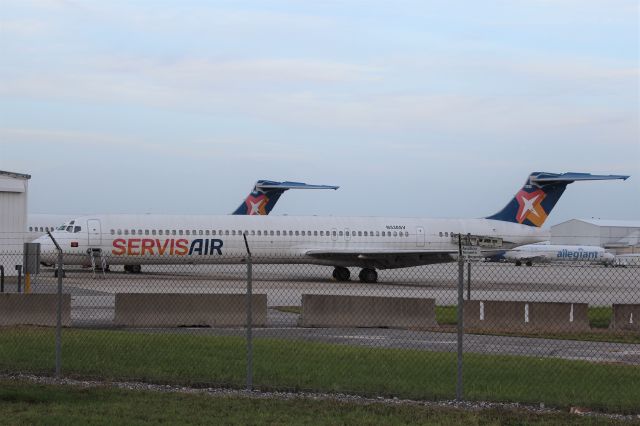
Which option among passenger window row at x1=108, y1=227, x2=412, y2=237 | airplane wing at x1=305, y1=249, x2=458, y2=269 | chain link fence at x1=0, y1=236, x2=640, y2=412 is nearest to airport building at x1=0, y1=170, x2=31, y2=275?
passenger window row at x1=108, y1=227, x2=412, y2=237

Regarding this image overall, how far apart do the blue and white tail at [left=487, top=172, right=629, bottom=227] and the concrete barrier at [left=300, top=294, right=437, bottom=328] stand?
1173 inches

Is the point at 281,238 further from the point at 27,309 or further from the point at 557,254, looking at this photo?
the point at 557,254

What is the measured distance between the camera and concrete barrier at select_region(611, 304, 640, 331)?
21031 mm

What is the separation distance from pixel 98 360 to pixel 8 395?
302cm

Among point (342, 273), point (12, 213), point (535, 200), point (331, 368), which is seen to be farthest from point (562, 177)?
point (331, 368)

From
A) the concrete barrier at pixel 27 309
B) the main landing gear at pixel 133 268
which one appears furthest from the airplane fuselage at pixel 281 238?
the concrete barrier at pixel 27 309

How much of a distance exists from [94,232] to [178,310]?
22705 mm

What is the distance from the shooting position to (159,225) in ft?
138

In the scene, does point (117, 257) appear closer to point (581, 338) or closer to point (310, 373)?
point (581, 338)

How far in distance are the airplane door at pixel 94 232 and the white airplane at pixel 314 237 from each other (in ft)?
0.14

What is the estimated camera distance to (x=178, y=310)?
19.7 meters

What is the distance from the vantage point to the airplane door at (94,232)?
41.2 metres

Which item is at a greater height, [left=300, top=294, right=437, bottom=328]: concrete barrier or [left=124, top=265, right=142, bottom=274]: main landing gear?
[left=124, top=265, right=142, bottom=274]: main landing gear

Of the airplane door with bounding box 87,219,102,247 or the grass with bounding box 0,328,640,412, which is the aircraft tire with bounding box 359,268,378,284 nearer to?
the airplane door with bounding box 87,219,102,247
